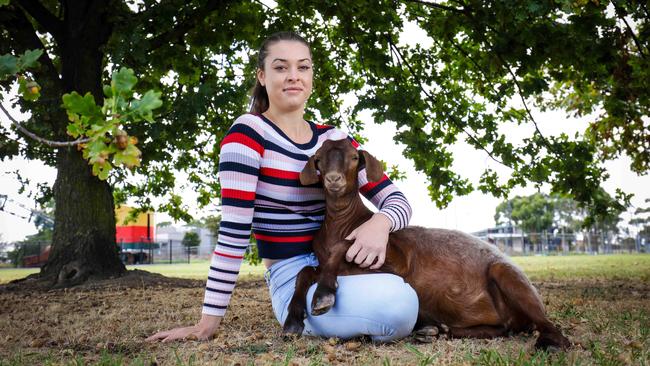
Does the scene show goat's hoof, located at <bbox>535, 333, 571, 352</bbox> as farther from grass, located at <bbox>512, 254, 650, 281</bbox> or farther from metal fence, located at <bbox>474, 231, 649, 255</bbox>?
metal fence, located at <bbox>474, 231, 649, 255</bbox>

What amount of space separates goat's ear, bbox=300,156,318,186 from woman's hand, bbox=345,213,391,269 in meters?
0.43

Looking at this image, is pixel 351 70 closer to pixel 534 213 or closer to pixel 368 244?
pixel 368 244

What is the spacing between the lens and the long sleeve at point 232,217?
340 cm

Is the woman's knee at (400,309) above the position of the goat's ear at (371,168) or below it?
below

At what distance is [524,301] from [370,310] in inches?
37.3

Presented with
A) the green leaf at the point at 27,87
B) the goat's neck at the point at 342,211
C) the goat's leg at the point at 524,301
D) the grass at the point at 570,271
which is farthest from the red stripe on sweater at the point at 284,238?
the grass at the point at 570,271

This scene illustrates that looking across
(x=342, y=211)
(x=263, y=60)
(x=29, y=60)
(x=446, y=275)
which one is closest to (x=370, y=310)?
(x=446, y=275)

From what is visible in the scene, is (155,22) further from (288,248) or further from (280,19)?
(288,248)

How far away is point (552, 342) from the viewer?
3.12 meters

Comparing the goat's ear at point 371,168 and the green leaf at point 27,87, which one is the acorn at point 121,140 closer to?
the green leaf at point 27,87

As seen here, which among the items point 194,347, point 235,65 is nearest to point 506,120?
point 235,65

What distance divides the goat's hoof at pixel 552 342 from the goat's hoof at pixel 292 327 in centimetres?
142

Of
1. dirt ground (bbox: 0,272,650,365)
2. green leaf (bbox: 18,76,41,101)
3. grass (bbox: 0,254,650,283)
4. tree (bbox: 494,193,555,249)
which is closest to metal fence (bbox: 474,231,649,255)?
tree (bbox: 494,193,555,249)

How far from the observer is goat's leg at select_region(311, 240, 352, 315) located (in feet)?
10.1
